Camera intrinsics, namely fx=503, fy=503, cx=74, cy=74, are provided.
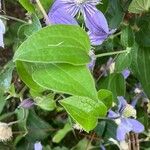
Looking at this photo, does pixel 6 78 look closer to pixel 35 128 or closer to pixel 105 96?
pixel 105 96

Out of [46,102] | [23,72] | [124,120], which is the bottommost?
[124,120]

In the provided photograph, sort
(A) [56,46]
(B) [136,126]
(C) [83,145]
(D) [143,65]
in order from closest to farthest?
(A) [56,46]
(D) [143,65]
(B) [136,126]
(C) [83,145]

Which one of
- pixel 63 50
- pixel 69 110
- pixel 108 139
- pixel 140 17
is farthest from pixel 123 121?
pixel 63 50

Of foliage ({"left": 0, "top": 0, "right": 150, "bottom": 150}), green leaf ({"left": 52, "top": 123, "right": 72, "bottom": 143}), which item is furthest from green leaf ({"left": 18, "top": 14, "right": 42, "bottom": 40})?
green leaf ({"left": 52, "top": 123, "right": 72, "bottom": 143})

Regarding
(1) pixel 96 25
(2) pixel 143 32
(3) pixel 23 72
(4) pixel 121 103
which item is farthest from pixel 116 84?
(3) pixel 23 72

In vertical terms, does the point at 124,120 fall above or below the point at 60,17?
below

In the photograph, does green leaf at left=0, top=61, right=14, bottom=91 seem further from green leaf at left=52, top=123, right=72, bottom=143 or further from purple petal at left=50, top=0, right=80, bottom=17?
green leaf at left=52, top=123, right=72, bottom=143

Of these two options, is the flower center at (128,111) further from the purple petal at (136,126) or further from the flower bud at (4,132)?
the flower bud at (4,132)
